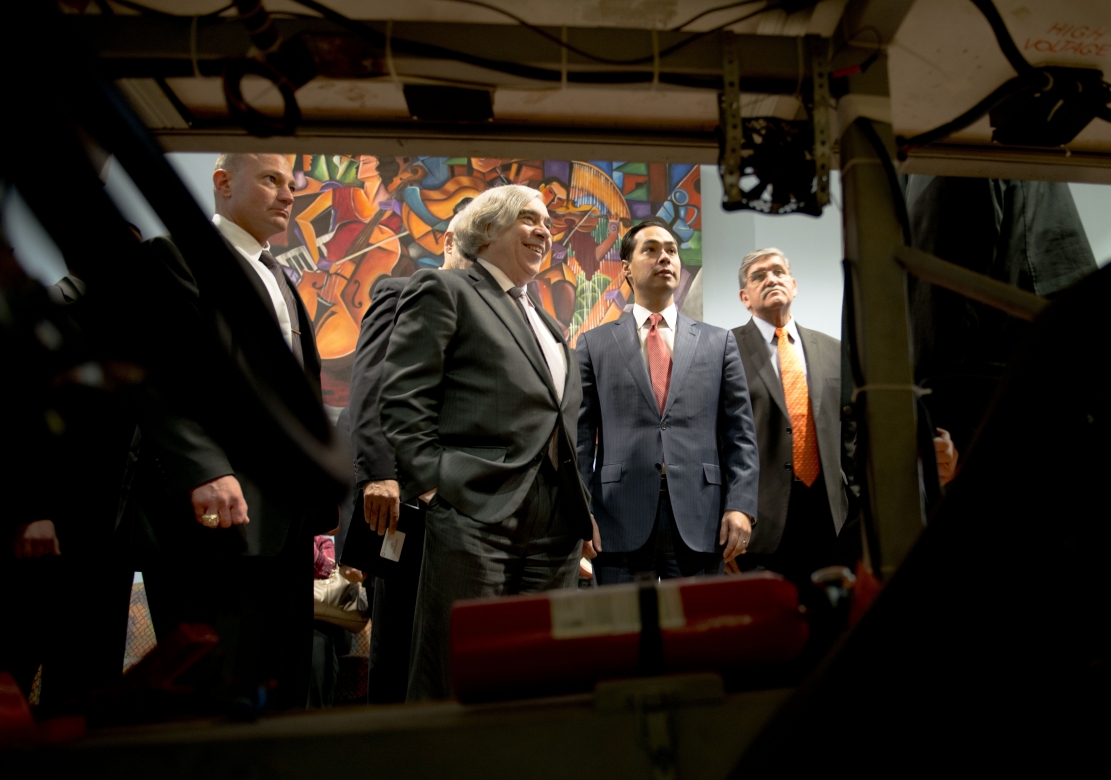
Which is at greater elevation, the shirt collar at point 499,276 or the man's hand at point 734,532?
→ the shirt collar at point 499,276

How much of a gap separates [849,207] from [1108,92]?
66 cm

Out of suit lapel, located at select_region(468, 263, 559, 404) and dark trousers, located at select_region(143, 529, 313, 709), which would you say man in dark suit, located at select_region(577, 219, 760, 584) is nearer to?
suit lapel, located at select_region(468, 263, 559, 404)

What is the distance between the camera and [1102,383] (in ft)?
1.93

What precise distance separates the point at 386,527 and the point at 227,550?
0.43 metres

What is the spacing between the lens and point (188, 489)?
143cm

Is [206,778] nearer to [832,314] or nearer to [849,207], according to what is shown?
[849,207]

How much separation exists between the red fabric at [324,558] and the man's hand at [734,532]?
1589 mm

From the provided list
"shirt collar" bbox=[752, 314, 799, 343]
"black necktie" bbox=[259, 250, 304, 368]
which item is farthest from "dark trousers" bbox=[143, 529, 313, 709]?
"shirt collar" bbox=[752, 314, 799, 343]

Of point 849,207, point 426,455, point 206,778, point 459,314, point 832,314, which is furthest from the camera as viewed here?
point 832,314

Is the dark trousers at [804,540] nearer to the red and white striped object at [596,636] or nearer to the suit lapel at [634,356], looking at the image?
the suit lapel at [634,356]

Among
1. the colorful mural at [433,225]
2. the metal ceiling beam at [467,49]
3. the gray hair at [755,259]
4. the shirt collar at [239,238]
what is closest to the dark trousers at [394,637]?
the shirt collar at [239,238]

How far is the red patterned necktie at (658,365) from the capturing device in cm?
229

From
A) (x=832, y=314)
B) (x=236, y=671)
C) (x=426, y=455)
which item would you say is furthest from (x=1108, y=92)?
(x=832, y=314)

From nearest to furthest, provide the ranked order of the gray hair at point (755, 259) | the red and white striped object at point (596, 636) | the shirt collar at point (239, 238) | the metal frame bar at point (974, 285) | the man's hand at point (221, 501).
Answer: the red and white striped object at point (596, 636) < the metal frame bar at point (974, 285) < the man's hand at point (221, 501) < the shirt collar at point (239, 238) < the gray hair at point (755, 259)
